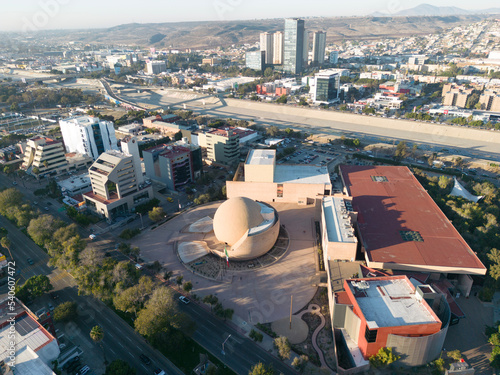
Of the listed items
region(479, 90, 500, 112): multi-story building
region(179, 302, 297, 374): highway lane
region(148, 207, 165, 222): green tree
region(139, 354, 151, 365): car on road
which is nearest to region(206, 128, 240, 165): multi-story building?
region(148, 207, 165, 222): green tree

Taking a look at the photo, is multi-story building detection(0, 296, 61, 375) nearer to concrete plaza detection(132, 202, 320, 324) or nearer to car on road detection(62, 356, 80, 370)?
car on road detection(62, 356, 80, 370)

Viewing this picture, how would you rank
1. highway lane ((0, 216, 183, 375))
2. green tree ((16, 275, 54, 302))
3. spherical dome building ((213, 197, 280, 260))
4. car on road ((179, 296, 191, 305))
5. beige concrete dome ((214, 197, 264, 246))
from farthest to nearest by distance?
1. beige concrete dome ((214, 197, 264, 246))
2. spherical dome building ((213, 197, 280, 260))
3. car on road ((179, 296, 191, 305))
4. green tree ((16, 275, 54, 302))
5. highway lane ((0, 216, 183, 375))

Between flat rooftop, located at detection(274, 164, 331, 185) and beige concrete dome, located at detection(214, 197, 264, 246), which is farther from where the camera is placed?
flat rooftop, located at detection(274, 164, 331, 185)

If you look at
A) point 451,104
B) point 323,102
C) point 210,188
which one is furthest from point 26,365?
point 451,104

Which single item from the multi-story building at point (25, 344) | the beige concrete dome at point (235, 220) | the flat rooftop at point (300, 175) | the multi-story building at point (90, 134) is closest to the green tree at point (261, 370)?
the multi-story building at point (25, 344)

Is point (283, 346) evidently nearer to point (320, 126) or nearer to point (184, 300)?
point (184, 300)

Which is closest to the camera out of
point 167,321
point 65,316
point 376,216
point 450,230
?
point 167,321

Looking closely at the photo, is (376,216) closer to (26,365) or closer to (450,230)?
(450,230)
